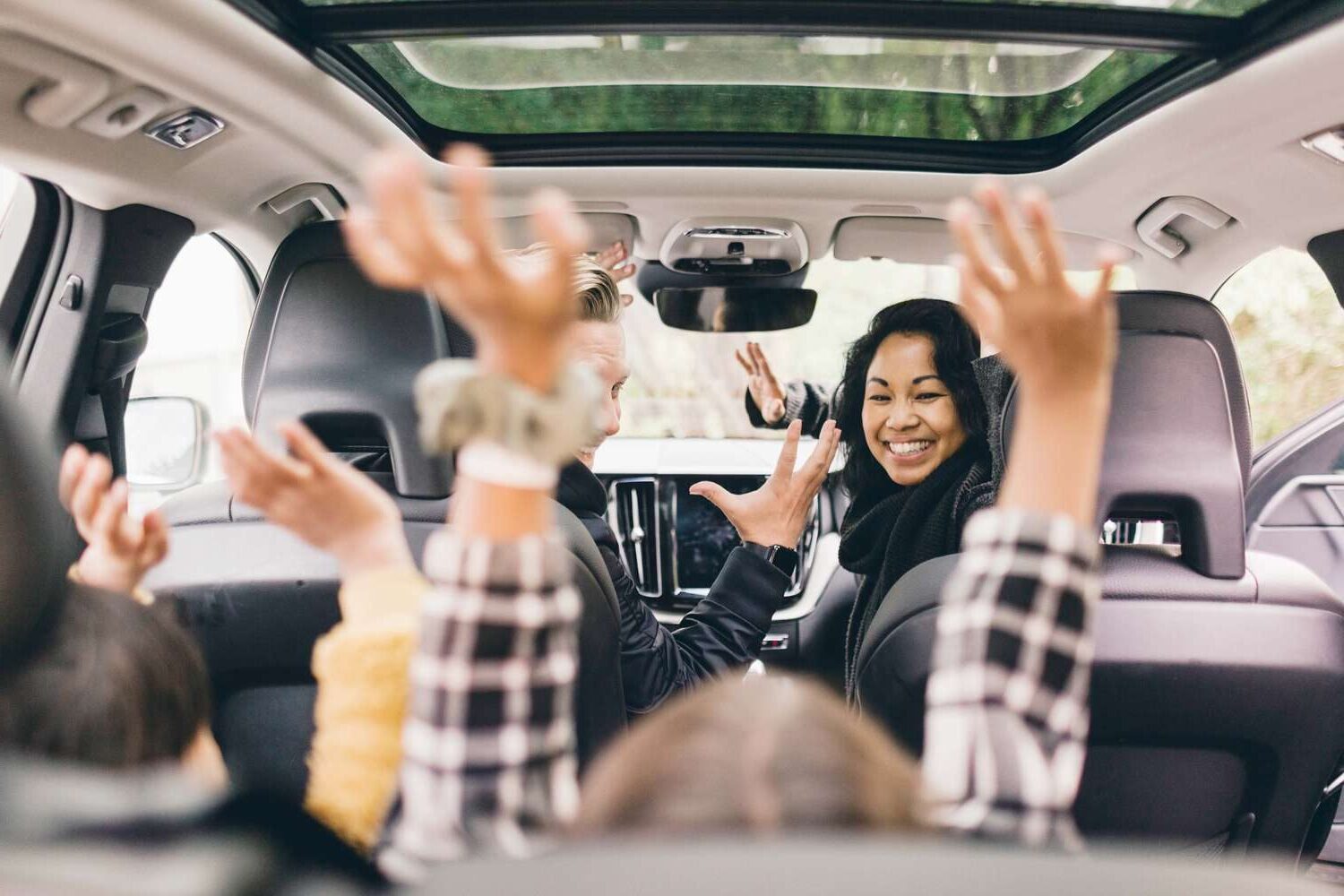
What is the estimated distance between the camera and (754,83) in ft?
6.78

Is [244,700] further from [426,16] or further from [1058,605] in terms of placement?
[1058,605]

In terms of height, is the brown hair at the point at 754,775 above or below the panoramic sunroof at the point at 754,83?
below

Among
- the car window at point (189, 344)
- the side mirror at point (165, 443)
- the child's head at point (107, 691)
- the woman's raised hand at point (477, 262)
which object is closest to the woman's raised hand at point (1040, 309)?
the woman's raised hand at point (477, 262)

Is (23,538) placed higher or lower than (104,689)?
higher

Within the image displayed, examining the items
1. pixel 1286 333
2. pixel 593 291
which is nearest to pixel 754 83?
pixel 593 291

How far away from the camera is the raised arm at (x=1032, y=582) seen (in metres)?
0.76

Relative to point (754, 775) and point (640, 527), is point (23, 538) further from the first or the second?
point (640, 527)

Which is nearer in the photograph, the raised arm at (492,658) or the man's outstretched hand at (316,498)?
the raised arm at (492,658)

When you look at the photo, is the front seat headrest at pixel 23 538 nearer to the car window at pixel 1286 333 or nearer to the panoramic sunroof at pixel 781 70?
the panoramic sunroof at pixel 781 70

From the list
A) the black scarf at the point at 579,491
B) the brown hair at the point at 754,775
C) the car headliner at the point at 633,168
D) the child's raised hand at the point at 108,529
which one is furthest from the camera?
the black scarf at the point at 579,491

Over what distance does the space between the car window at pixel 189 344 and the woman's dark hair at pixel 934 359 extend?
1344 mm

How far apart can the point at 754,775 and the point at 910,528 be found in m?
1.44

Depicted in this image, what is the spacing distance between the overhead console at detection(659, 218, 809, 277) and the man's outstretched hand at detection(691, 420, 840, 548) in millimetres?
659

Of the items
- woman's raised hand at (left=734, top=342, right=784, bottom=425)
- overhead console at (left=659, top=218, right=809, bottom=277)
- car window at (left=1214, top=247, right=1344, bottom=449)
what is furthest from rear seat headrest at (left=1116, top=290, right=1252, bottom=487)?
woman's raised hand at (left=734, top=342, right=784, bottom=425)
